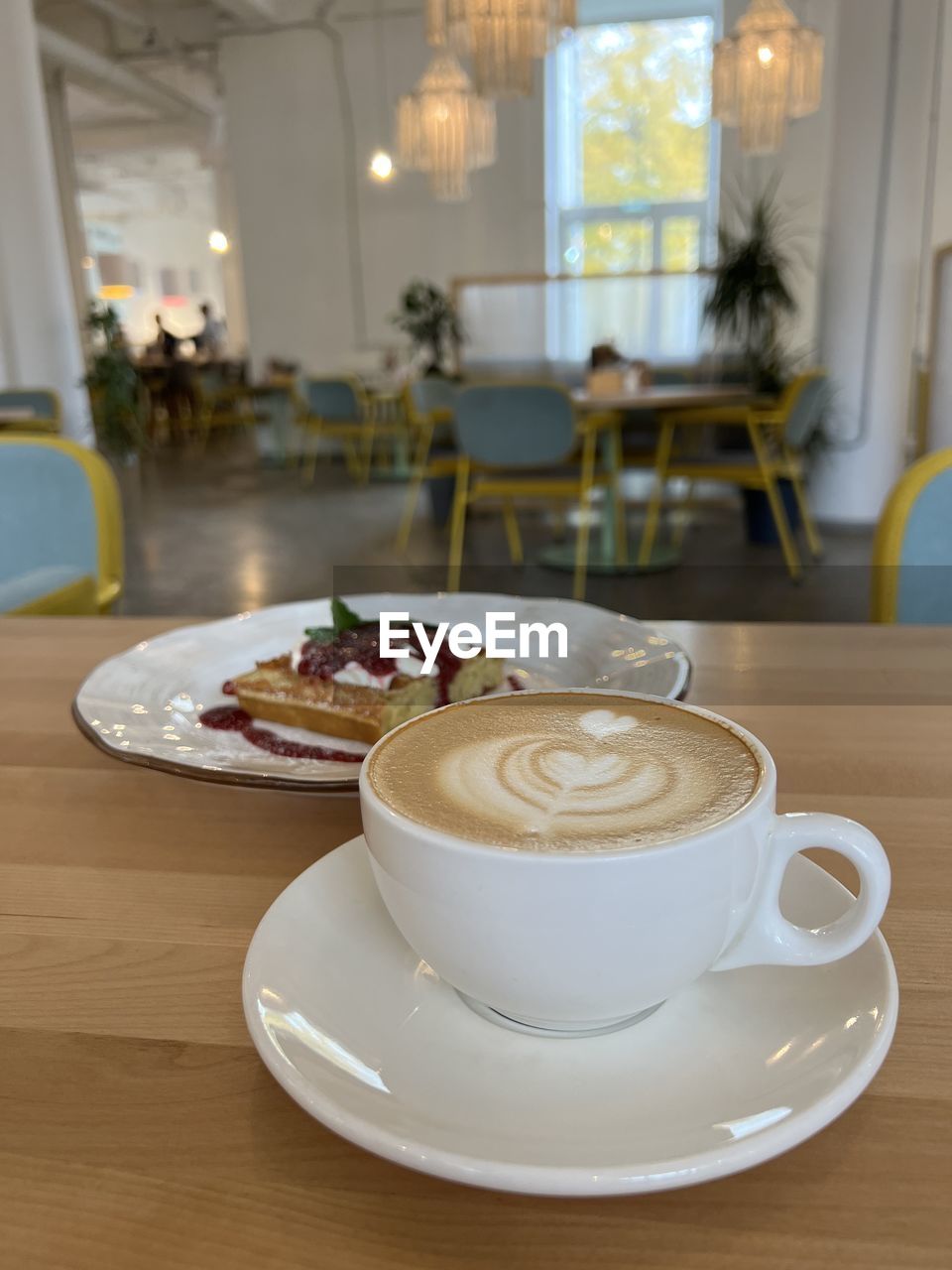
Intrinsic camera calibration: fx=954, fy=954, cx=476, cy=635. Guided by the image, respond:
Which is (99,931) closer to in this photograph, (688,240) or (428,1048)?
(428,1048)

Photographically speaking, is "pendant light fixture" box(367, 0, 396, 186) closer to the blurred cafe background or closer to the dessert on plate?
the blurred cafe background

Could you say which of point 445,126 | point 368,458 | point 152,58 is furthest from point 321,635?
point 152,58

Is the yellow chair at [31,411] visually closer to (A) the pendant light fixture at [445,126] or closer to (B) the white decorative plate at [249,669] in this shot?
(A) the pendant light fixture at [445,126]

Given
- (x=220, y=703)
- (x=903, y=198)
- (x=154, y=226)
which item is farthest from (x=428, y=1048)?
(x=154, y=226)

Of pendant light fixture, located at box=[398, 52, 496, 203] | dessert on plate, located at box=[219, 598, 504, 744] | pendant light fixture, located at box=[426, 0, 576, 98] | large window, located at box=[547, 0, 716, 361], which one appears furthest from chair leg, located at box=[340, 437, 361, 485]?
dessert on plate, located at box=[219, 598, 504, 744]

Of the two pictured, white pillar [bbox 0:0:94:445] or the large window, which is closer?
white pillar [bbox 0:0:94:445]

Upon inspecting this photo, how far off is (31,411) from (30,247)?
2.09 m

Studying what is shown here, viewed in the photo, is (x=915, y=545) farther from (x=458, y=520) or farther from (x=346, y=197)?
(x=346, y=197)

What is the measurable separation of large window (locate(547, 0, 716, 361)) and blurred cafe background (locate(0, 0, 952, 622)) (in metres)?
0.03

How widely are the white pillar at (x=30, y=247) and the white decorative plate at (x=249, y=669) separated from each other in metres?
5.35

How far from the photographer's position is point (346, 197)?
787cm

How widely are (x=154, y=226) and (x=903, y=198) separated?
48.5ft

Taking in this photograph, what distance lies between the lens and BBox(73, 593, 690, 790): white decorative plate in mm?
567

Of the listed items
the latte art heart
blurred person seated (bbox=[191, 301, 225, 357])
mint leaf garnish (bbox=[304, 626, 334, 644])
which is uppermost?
blurred person seated (bbox=[191, 301, 225, 357])
